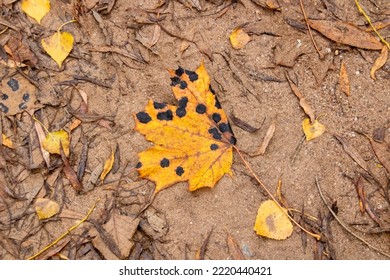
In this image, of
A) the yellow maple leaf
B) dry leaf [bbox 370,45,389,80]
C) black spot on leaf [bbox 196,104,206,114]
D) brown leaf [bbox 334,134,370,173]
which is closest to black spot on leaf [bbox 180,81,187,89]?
the yellow maple leaf

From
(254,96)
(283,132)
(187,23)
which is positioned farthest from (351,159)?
(187,23)

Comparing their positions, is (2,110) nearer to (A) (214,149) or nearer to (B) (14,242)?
(B) (14,242)

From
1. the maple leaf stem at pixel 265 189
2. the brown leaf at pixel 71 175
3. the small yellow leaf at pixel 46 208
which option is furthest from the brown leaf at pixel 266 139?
the small yellow leaf at pixel 46 208

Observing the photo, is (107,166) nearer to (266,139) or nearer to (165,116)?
(165,116)

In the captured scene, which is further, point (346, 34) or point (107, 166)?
point (346, 34)

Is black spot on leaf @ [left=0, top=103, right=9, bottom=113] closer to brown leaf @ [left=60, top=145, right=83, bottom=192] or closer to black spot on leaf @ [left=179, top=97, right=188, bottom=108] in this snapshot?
brown leaf @ [left=60, top=145, right=83, bottom=192]

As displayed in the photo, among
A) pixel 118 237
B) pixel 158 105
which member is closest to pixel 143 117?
pixel 158 105

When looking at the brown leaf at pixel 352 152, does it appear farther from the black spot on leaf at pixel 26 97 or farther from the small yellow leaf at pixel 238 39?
the black spot on leaf at pixel 26 97
